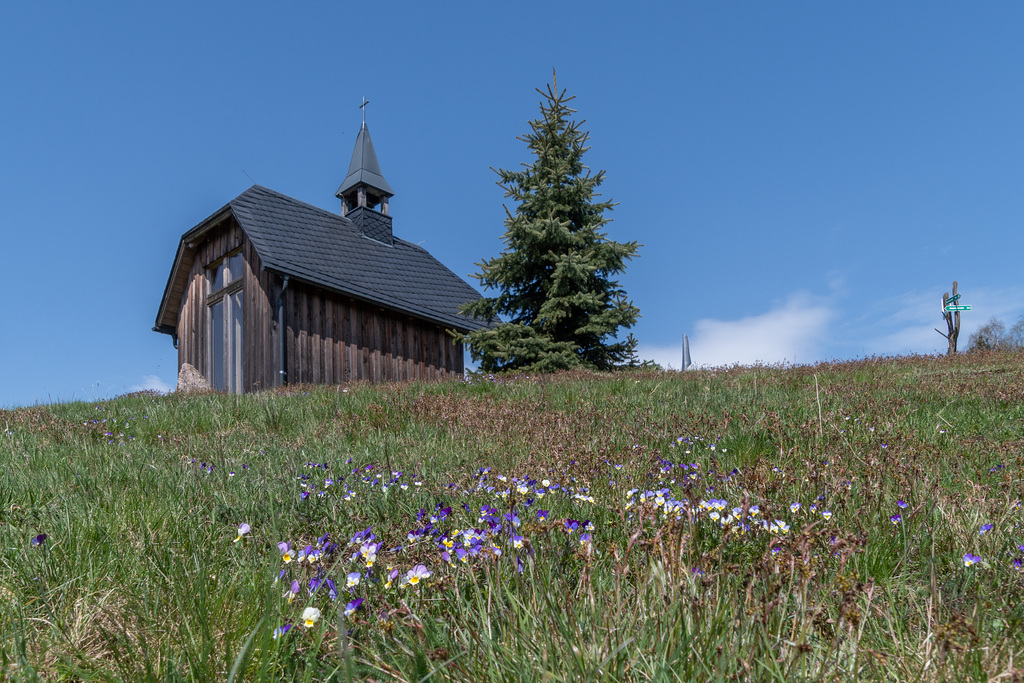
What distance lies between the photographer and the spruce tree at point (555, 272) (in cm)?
1479

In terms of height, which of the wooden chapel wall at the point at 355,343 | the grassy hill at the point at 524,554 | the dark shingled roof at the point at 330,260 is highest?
the dark shingled roof at the point at 330,260

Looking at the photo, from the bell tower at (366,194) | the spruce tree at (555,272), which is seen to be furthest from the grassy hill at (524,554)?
the bell tower at (366,194)

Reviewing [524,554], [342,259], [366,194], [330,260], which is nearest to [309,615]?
[524,554]

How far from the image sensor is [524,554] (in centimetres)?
208

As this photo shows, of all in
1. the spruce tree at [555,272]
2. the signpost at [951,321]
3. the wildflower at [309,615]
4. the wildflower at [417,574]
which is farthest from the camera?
the signpost at [951,321]

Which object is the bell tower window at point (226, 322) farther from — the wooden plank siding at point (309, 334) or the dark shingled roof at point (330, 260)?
the dark shingled roof at point (330, 260)

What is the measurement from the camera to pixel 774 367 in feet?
38.3

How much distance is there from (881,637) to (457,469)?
237cm

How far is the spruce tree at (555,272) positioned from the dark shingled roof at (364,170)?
903 cm

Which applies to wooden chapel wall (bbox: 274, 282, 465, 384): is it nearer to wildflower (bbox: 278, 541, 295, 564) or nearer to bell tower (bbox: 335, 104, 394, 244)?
bell tower (bbox: 335, 104, 394, 244)

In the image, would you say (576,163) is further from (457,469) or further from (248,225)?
(457,469)

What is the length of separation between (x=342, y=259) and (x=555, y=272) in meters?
7.54

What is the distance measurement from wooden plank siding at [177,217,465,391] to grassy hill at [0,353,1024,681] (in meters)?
10.7

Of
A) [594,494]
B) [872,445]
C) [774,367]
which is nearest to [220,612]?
[594,494]
